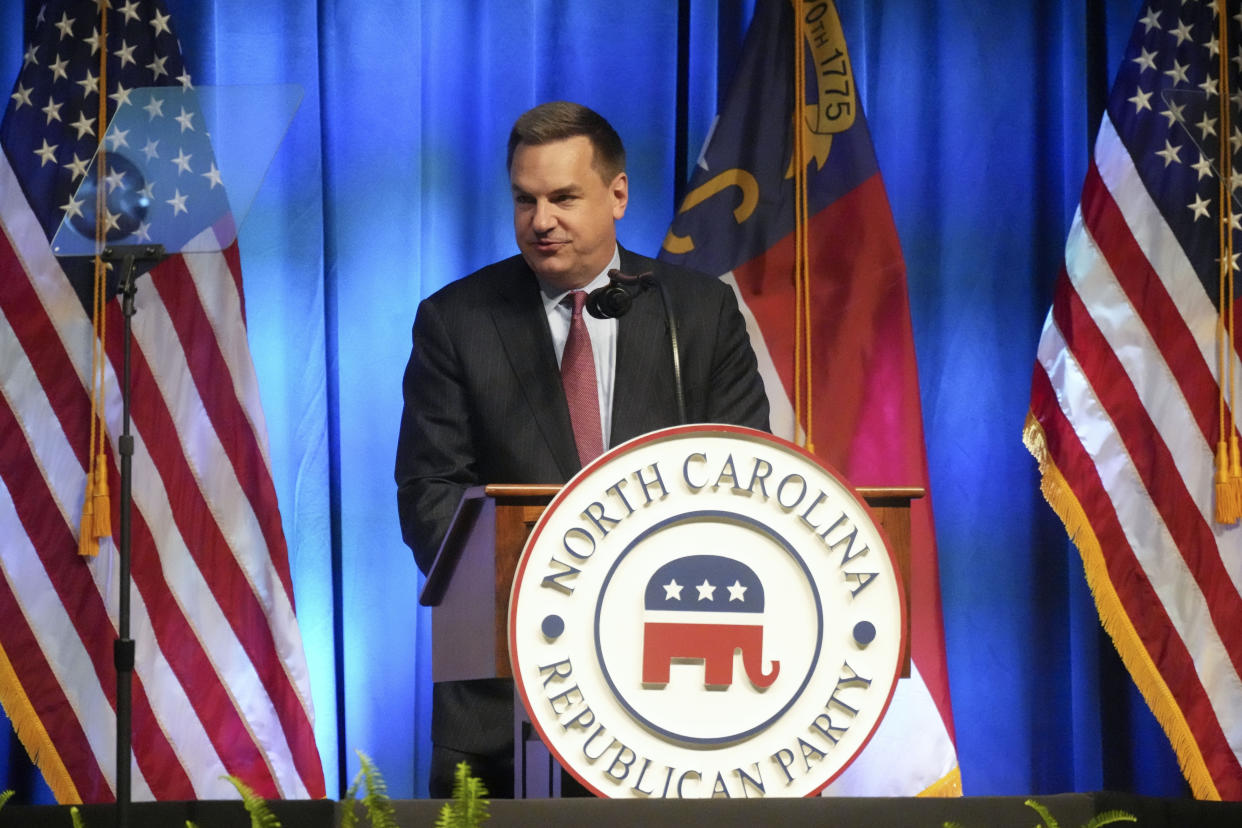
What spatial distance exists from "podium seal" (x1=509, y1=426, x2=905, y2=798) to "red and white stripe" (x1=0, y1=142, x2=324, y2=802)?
2226mm

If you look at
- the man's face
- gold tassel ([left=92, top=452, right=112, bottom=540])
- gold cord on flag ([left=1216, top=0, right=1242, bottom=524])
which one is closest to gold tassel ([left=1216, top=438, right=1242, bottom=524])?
gold cord on flag ([left=1216, top=0, right=1242, bottom=524])

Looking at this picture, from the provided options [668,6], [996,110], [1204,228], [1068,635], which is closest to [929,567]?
[1068,635]

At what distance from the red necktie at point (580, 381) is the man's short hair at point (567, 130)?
32cm

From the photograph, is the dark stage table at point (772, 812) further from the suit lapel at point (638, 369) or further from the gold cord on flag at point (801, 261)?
the gold cord on flag at point (801, 261)

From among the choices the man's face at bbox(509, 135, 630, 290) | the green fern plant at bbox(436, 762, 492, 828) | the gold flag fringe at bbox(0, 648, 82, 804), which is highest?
the man's face at bbox(509, 135, 630, 290)

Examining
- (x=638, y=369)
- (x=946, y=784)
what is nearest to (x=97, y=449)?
(x=638, y=369)

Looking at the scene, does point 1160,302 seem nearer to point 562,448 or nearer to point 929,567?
point 929,567

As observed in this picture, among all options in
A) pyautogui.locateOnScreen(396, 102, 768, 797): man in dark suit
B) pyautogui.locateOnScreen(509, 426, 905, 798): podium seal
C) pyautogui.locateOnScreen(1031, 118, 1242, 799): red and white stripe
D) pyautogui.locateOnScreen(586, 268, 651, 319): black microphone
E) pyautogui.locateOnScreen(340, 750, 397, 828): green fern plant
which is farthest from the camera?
pyautogui.locateOnScreen(1031, 118, 1242, 799): red and white stripe

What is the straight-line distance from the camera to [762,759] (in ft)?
5.65

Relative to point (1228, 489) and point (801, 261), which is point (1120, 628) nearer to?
point (1228, 489)

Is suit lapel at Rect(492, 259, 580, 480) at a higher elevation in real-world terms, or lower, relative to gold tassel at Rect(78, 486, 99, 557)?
higher

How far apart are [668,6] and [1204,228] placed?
1639 millimetres

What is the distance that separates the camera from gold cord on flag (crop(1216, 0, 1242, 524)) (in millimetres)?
3711

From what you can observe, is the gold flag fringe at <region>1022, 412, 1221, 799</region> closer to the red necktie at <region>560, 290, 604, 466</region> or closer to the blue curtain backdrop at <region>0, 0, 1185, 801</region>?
the blue curtain backdrop at <region>0, 0, 1185, 801</region>
